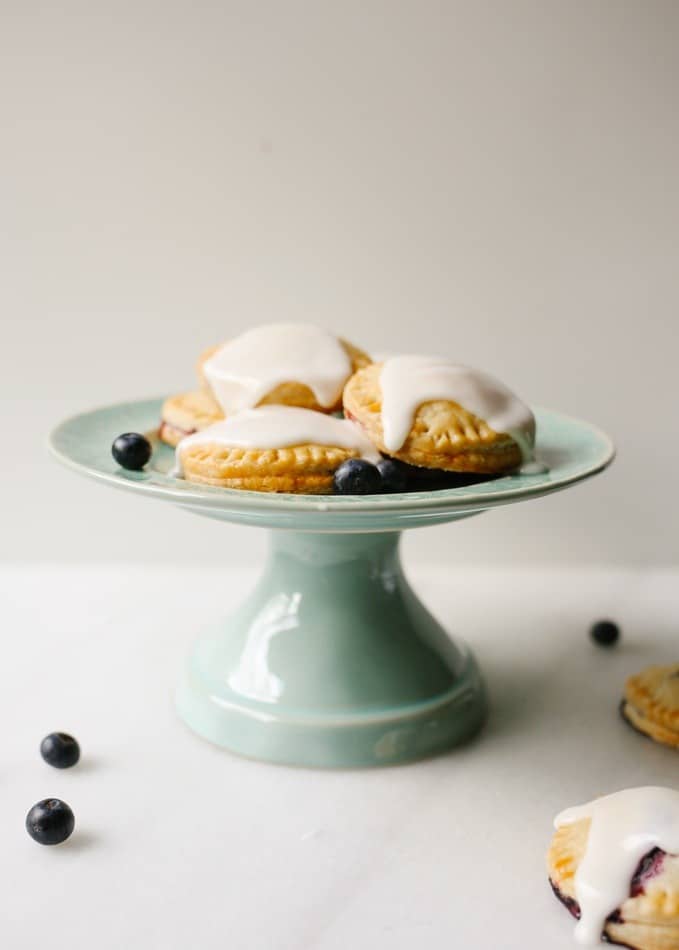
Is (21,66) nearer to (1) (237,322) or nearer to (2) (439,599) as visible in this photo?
(1) (237,322)

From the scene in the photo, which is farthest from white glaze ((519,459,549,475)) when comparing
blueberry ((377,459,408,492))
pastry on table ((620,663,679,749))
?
pastry on table ((620,663,679,749))

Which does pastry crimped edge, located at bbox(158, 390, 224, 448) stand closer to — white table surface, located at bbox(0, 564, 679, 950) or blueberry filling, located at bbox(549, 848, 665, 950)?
white table surface, located at bbox(0, 564, 679, 950)

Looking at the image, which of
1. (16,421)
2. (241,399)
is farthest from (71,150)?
(241,399)

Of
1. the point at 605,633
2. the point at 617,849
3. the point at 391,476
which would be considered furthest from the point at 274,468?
the point at 605,633

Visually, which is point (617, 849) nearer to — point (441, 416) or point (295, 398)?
point (441, 416)

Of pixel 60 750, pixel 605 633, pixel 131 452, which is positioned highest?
pixel 131 452

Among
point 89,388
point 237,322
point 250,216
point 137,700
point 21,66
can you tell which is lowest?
point 137,700
